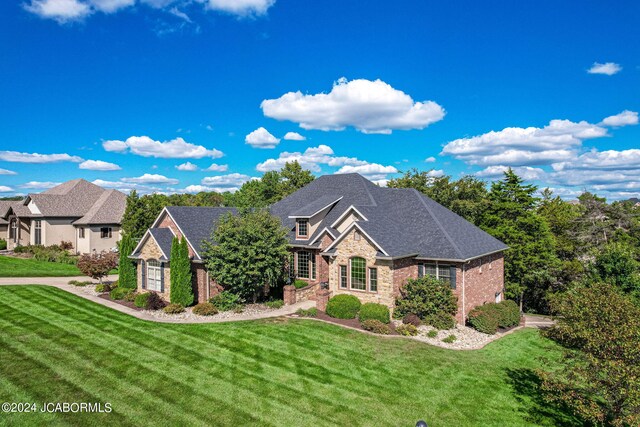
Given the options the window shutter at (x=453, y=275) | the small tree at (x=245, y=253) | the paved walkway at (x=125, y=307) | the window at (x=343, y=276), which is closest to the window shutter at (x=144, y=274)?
the paved walkway at (x=125, y=307)

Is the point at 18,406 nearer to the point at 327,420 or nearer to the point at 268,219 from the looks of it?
the point at 327,420

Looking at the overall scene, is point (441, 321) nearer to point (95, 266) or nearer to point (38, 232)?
point (95, 266)

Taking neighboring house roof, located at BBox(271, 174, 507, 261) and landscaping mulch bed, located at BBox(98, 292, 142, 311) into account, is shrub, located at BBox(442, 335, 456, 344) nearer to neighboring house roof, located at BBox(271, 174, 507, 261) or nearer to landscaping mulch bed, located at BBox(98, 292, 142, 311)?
neighboring house roof, located at BBox(271, 174, 507, 261)

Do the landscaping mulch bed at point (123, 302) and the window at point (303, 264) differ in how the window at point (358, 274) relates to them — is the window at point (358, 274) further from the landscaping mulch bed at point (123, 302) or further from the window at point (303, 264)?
the landscaping mulch bed at point (123, 302)

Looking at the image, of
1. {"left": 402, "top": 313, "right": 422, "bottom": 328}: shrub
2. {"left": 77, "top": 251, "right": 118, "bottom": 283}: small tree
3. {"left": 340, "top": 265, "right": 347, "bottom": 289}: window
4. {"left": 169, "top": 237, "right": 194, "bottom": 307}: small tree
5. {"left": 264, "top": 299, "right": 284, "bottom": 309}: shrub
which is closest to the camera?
{"left": 402, "top": 313, "right": 422, "bottom": 328}: shrub

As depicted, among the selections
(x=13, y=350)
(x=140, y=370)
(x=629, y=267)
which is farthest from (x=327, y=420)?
(x=629, y=267)

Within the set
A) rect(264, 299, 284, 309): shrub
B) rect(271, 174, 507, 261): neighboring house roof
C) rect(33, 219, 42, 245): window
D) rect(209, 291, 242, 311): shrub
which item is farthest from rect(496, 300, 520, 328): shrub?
rect(33, 219, 42, 245): window
